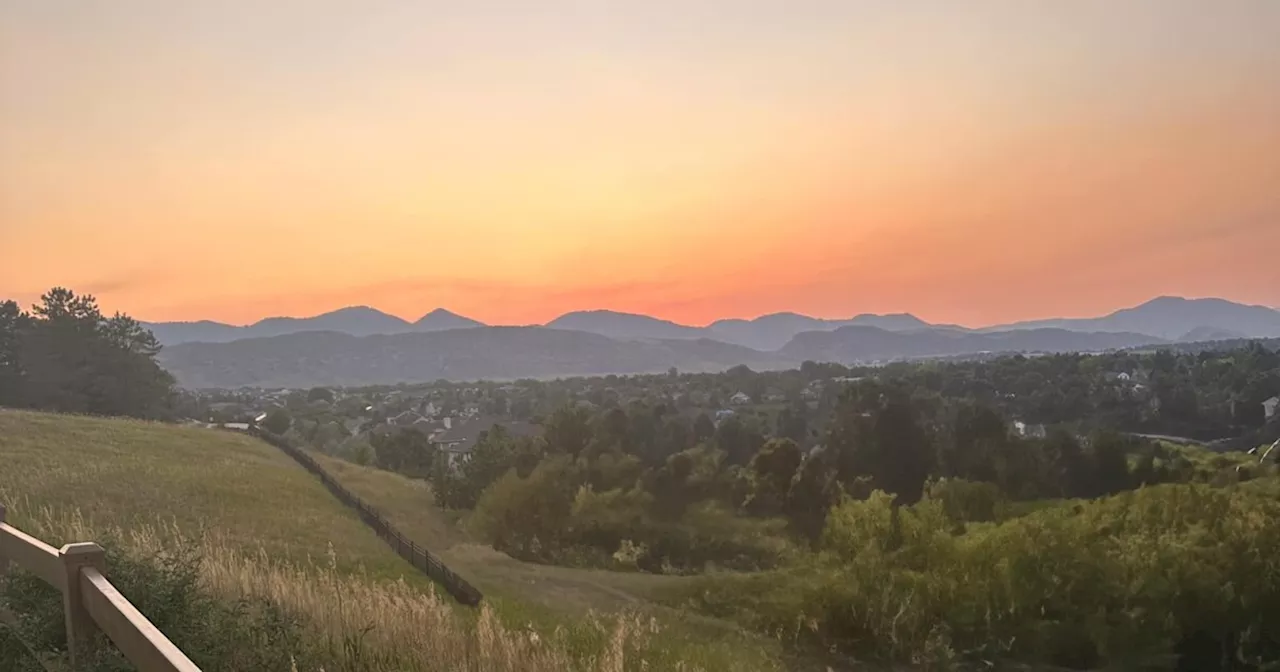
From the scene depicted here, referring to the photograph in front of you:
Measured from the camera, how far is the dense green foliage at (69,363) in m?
55.0

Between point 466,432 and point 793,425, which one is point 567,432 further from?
point 466,432

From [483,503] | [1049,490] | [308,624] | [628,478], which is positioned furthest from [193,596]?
[1049,490]

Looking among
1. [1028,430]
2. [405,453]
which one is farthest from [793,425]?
[405,453]

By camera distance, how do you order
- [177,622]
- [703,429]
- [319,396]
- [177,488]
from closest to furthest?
[177,622], [177,488], [703,429], [319,396]

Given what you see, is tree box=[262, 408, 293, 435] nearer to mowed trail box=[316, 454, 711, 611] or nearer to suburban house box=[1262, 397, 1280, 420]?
mowed trail box=[316, 454, 711, 611]

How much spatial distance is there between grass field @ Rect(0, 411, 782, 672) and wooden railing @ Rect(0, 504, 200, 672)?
5.89 feet

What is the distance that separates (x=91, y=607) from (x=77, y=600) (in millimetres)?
304

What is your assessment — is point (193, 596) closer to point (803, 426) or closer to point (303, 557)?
point (303, 557)

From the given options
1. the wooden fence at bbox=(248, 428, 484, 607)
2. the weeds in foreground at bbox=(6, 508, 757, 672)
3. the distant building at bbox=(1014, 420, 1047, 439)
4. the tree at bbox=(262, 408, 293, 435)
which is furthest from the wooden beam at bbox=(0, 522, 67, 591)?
the tree at bbox=(262, 408, 293, 435)

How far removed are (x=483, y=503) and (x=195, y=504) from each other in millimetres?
19465

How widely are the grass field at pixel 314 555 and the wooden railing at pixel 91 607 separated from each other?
5.89 ft

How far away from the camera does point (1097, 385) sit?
7194cm

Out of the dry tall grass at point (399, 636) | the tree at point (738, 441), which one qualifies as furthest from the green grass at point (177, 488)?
the tree at point (738, 441)

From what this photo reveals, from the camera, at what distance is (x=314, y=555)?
1644 centimetres
